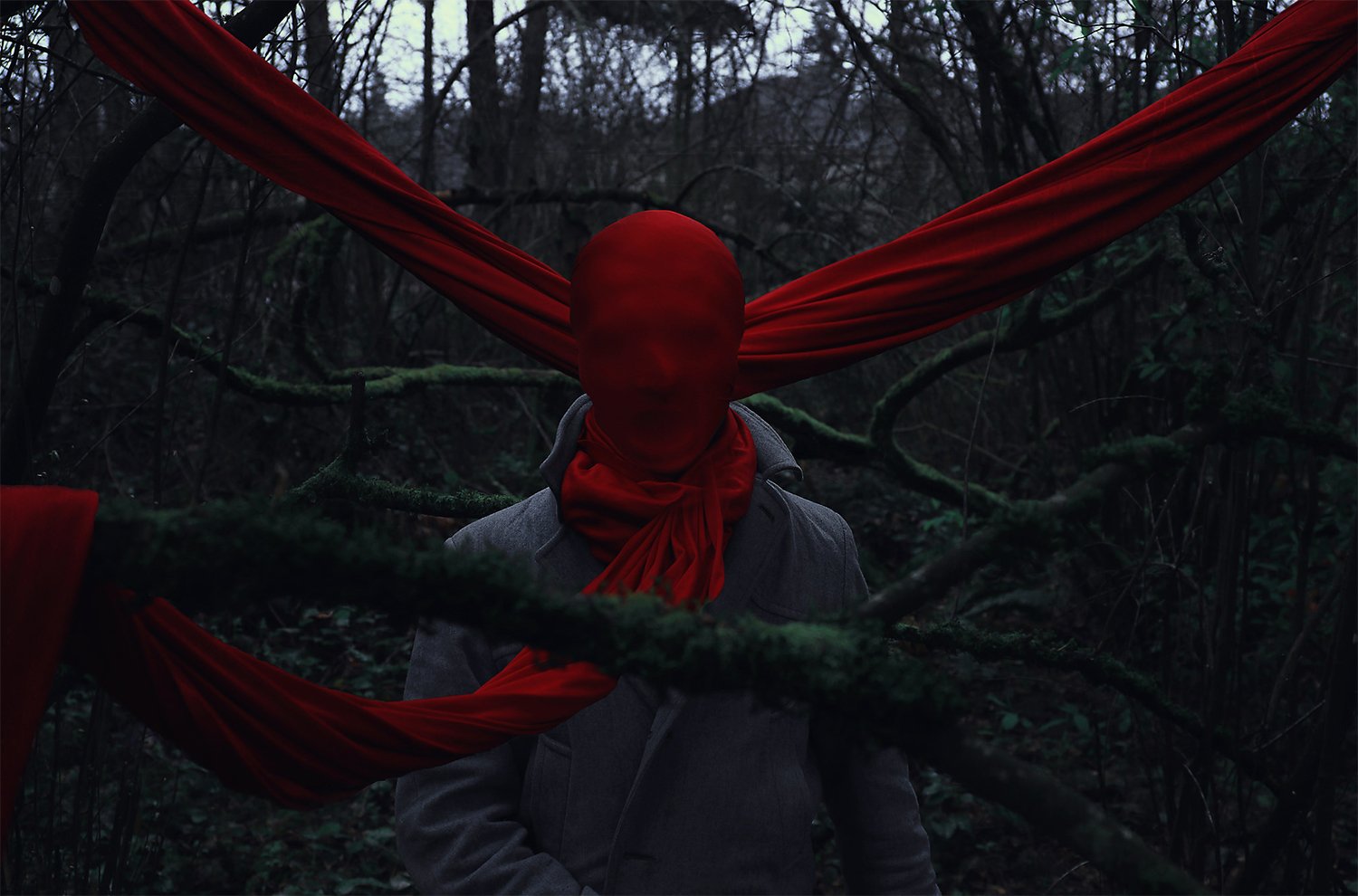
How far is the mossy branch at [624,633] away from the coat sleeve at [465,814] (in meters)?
0.75

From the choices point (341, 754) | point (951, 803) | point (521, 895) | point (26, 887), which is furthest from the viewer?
point (951, 803)

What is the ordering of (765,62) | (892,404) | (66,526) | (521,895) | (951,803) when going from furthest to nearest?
(765,62)
(951,803)
(892,404)
(521,895)
(66,526)

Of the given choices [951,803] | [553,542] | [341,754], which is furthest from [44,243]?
[951,803]

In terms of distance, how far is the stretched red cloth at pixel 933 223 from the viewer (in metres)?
1.68

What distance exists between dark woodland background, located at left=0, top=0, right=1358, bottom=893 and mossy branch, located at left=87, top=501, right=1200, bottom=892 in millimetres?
34

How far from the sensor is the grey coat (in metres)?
1.67

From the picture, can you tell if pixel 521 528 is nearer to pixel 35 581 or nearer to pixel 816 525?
pixel 816 525

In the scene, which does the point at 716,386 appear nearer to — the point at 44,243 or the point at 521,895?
the point at 521,895

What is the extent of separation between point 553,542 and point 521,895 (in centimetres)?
55

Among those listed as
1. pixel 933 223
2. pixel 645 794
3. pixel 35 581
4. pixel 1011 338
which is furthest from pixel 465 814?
pixel 1011 338

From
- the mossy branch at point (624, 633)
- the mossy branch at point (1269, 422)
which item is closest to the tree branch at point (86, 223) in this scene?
the mossy branch at point (624, 633)

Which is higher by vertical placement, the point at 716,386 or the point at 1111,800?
the point at 716,386

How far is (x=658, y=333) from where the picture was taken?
1.65 m

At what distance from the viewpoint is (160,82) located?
1643 millimetres
